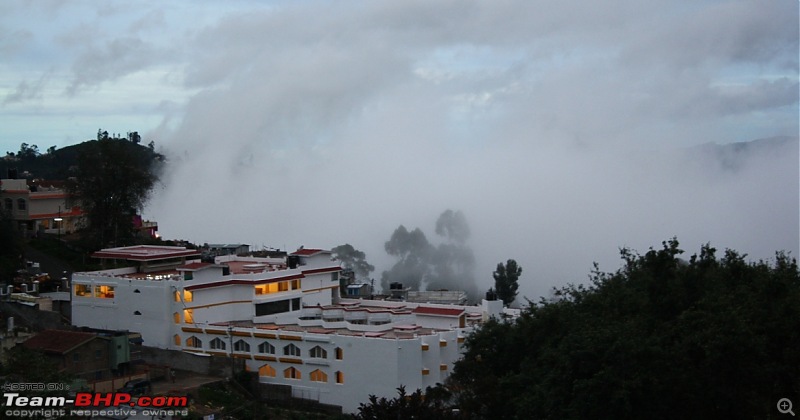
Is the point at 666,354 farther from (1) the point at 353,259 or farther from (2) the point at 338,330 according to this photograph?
(1) the point at 353,259

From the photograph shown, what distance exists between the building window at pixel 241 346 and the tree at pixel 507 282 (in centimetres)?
2532

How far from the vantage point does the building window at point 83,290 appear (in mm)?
35938

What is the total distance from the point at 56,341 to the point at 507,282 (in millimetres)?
32432

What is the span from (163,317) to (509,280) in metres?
27.9

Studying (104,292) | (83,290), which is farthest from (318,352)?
(83,290)

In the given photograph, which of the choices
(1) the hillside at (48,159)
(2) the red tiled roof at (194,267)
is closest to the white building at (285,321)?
(2) the red tiled roof at (194,267)

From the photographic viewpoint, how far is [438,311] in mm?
34844

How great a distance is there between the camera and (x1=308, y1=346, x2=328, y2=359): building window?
31578 mm

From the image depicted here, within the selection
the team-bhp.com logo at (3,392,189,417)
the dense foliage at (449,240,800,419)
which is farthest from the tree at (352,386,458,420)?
the team-bhp.com logo at (3,392,189,417)

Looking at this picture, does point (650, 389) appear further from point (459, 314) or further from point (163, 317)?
point (163, 317)

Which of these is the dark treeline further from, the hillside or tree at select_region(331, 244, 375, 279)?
the hillside

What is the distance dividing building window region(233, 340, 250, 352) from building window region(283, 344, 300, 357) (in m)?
1.67

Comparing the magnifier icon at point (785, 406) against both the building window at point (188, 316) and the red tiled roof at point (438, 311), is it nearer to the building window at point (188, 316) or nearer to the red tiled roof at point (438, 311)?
the red tiled roof at point (438, 311)

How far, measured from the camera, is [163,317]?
34.0 m
